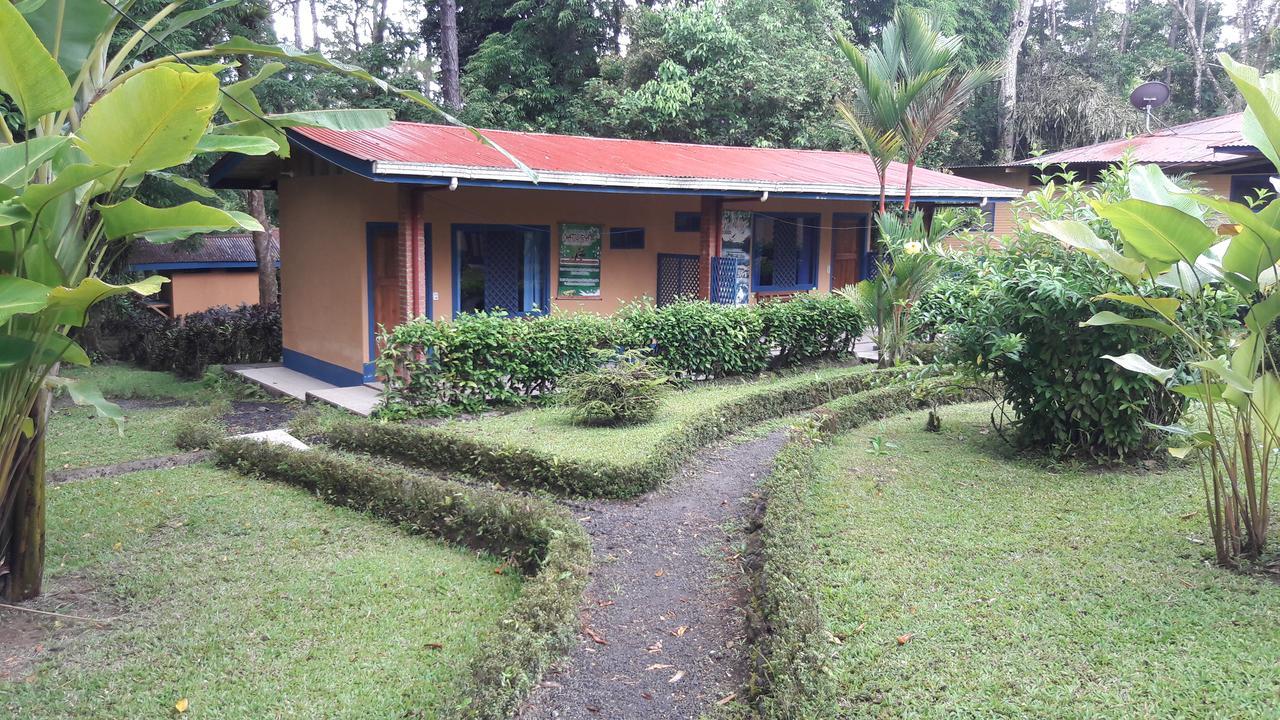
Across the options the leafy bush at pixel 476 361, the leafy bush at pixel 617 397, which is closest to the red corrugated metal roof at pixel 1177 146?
the leafy bush at pixel 476 361

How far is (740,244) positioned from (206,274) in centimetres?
1480

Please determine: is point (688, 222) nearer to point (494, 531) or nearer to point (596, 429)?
point (596, 429)

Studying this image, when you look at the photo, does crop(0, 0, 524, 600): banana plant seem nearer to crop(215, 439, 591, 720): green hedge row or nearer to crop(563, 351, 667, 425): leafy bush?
crop(215, 439, 591, 720): green hedge row

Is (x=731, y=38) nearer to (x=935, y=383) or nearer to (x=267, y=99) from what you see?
(x=267, y=99)

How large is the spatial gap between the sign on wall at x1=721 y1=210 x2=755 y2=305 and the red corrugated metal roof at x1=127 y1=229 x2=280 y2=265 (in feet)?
40.5

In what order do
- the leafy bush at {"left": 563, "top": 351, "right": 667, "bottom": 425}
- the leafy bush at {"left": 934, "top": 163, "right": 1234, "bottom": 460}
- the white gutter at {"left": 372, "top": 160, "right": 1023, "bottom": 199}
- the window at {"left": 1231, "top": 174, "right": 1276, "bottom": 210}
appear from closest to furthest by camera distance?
1. the leafy bush at {"left": 934, "top": 163, "right": 1234, "bottom": 460}
2. the leafy bush at {"left": 563, "top": 351, "right": 667, "bottom": 425}
3. the white gutter at {"left": 372, "top": 160, "right": 1023, "bottom": 199}
4. the window at {"left": 1231, "top": 174, "right": 1276, "bottom": 210}

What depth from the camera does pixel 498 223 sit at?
12.4 metres

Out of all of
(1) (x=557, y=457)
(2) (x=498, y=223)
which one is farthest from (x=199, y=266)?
(1) (x=557, y=457)

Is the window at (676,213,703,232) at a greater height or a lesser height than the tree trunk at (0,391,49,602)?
greater

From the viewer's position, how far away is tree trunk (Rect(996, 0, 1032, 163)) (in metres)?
27.8

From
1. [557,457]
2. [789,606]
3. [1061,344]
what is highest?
[1061,344]

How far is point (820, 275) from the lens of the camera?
55.4 feet

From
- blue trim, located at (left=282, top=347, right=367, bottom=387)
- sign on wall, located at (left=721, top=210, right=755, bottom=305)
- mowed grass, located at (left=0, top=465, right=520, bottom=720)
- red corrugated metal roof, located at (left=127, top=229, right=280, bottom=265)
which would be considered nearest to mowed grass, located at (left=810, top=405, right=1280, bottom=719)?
mowed grass, located at (left=0, top=465, right=520, bottom=720)

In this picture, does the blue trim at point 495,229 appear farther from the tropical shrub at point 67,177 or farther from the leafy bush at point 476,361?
the tropical shrub at point 67,177
